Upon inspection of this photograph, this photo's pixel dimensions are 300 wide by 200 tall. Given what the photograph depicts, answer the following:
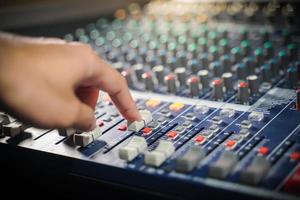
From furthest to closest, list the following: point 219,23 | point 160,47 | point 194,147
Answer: point 219,23
point 160,47
point 194,147

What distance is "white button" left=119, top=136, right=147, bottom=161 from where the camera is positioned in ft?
2.96

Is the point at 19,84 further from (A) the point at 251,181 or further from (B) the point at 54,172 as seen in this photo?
(A) the point at 251,181

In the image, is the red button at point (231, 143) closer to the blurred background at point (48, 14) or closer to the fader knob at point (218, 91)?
the fader knob at point (218, 91)

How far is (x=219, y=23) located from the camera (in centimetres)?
180

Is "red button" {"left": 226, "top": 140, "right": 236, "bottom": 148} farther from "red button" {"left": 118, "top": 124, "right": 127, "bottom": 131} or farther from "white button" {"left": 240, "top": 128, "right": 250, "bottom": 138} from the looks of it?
"red button" {"left": 118, "top": 124, "right": 127, "bottom": 131}

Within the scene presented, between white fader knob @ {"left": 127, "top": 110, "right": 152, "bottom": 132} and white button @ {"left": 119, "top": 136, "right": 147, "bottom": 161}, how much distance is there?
79 mm

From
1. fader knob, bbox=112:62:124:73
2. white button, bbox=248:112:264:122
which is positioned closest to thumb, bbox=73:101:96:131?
white button, bbox=248:112:264:122

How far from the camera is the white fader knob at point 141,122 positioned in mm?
1035

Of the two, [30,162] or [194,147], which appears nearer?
[194,147]

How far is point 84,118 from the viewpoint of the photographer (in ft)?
3.07

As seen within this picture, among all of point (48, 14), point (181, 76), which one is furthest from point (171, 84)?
point (48, 14)

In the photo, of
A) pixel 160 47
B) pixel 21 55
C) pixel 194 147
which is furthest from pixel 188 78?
pixel 21 55

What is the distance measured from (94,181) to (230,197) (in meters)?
0.29

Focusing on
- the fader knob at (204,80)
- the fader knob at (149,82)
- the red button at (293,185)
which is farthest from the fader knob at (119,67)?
the red button at (293,185)
